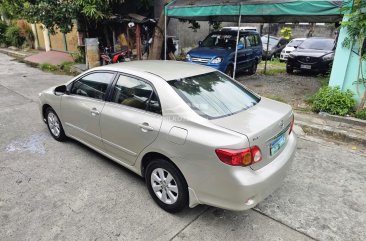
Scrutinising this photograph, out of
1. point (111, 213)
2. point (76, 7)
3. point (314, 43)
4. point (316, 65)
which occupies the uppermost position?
point (76, 7)

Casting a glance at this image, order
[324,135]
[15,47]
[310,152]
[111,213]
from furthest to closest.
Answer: [15,47] < [324,135] < [310,152] < [111,213]

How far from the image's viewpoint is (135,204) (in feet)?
10.5

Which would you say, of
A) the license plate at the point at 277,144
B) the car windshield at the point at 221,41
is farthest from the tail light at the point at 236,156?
the car windshield at the point at 221,41

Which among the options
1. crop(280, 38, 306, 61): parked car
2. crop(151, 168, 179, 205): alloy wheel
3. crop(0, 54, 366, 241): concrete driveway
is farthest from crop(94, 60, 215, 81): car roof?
crop(280, 38, 306, 61): parked car

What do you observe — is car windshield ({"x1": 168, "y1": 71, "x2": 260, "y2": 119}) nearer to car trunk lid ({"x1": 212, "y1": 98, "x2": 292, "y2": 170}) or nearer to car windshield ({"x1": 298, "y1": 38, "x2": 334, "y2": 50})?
car trunk lid ({"x1": 212, "y1": 98, "x2": 292, "y2": 170})

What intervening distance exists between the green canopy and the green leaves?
5.15ft

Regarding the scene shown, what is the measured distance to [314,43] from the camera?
1120 centimetres

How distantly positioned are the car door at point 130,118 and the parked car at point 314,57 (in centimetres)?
890

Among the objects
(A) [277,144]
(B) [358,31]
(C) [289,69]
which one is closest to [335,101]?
(B) [358,31]

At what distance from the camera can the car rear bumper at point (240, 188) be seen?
2463 millimetres

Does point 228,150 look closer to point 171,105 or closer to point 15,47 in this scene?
point 171,105

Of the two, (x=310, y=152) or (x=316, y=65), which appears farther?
(x=316, y=65)

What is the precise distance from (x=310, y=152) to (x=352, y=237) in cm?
194

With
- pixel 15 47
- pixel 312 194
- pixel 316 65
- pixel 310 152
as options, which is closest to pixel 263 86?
pixel 316 65
